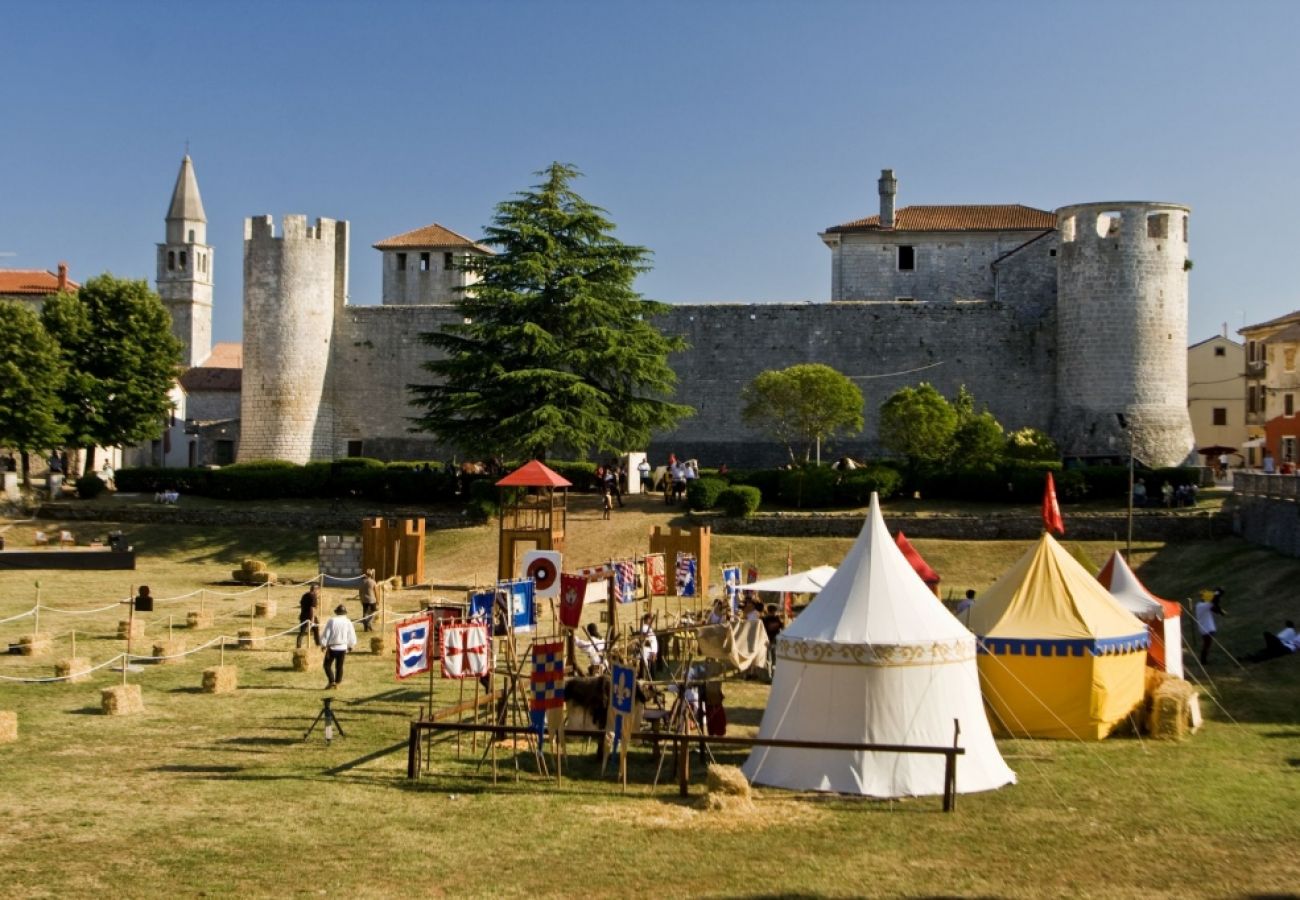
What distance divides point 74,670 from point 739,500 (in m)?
18.1

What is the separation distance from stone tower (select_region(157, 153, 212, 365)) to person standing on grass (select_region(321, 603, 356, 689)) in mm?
63428

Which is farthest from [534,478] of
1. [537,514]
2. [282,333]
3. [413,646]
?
[282,333]

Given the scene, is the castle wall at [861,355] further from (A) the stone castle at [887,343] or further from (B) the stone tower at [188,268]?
(B) the stone tower at [188,268]

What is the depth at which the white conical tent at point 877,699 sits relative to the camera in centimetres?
1259

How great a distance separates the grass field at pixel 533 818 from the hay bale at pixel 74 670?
38 cm

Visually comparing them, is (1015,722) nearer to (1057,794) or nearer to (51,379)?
(1057,794)

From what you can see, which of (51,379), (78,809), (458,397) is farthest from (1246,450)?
(78,809)

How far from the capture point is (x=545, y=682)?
1300 cm

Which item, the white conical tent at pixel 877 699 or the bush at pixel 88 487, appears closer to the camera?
the white conical tent at pixel 877 699

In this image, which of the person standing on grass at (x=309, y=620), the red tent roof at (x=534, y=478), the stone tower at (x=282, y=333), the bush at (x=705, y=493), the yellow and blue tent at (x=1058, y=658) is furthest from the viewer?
the stone tower at (x=282, y=333)

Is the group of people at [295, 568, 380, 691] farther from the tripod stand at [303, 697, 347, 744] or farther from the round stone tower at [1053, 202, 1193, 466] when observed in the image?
the round stone tower at [1053, 202, 1193, 466]

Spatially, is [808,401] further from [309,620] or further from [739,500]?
[309,620]

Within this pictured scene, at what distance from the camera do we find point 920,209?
53.7 meters

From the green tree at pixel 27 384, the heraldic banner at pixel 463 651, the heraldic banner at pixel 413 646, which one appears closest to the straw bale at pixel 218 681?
the heraldic banner at pixel 413 646
